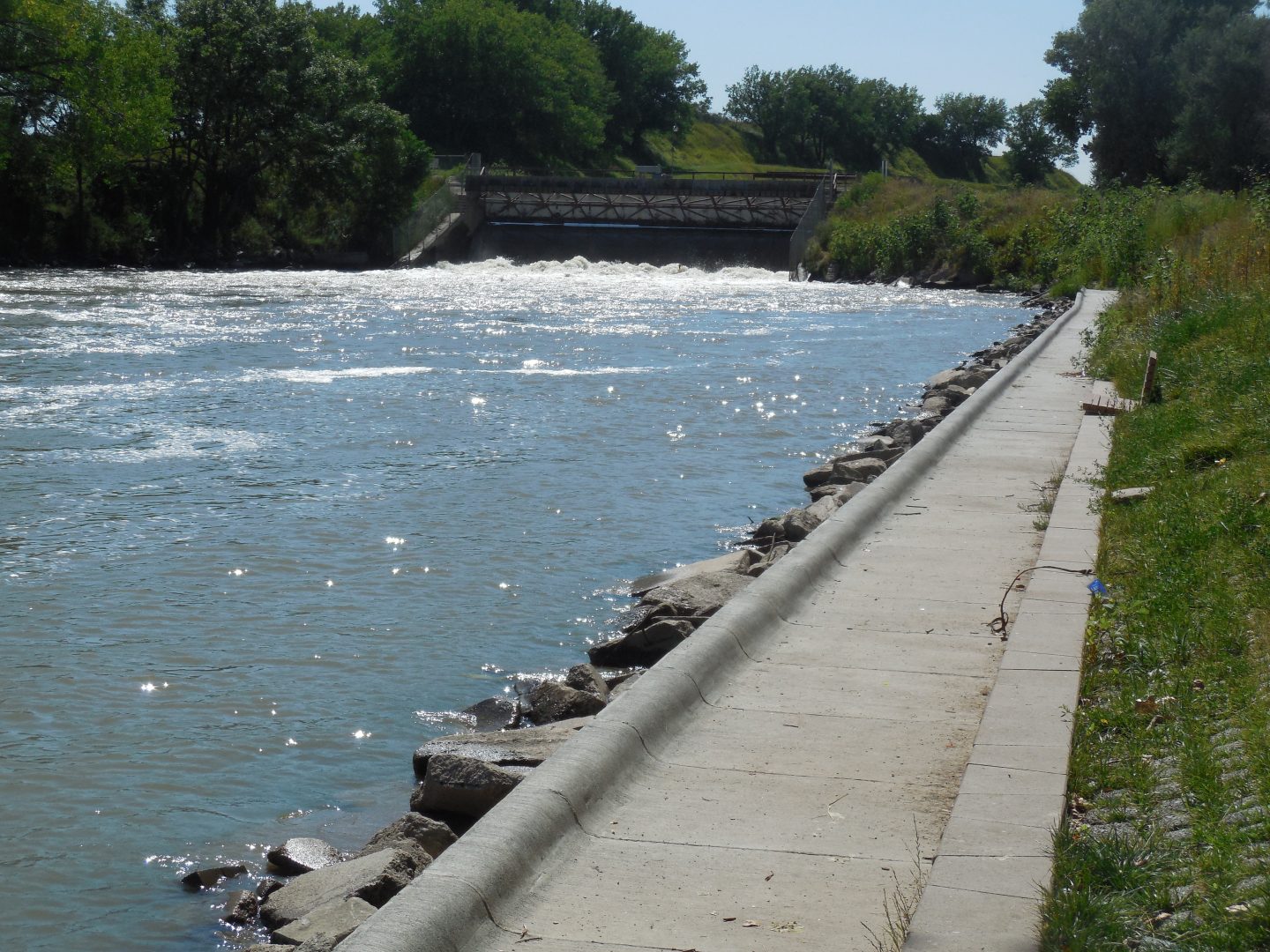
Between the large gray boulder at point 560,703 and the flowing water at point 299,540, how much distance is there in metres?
0.60

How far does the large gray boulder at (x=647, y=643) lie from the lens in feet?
28.0

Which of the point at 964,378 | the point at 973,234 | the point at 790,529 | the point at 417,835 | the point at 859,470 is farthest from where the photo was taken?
the point at 973,234

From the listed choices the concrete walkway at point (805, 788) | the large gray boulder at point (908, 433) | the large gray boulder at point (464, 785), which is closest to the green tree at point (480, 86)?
the large gray boulder at point (908, 433)

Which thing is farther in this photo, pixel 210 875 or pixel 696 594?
pixel 696 594

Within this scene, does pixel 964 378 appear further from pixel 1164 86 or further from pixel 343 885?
pixel 1164 86

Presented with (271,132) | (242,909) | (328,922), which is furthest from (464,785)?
(271,132)

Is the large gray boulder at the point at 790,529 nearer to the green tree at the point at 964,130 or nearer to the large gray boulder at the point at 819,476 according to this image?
the large gray boulder at the point at 819,476

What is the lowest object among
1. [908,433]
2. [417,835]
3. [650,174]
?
[417,835]

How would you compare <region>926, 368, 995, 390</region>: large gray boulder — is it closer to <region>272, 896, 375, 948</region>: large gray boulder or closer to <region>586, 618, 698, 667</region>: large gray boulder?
<region>586, 618, 698, 667</region>: large gray boulder

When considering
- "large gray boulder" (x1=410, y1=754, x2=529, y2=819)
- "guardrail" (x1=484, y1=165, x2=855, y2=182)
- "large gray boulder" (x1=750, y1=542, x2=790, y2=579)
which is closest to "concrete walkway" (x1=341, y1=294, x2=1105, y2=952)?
"large gray boulder" (x1=410, y1=754, x2=529, y2=819)

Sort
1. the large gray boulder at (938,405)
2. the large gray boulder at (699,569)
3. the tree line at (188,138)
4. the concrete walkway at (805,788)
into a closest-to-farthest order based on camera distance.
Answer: the concrete walkway at (805,788) → the large gray boulder at (699,569) → the large gray boulder at (938,405) → the tree line at (188,138)

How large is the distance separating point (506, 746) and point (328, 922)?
77.9 inches

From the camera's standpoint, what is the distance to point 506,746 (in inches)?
257

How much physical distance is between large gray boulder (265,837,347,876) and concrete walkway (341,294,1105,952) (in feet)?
4.37
